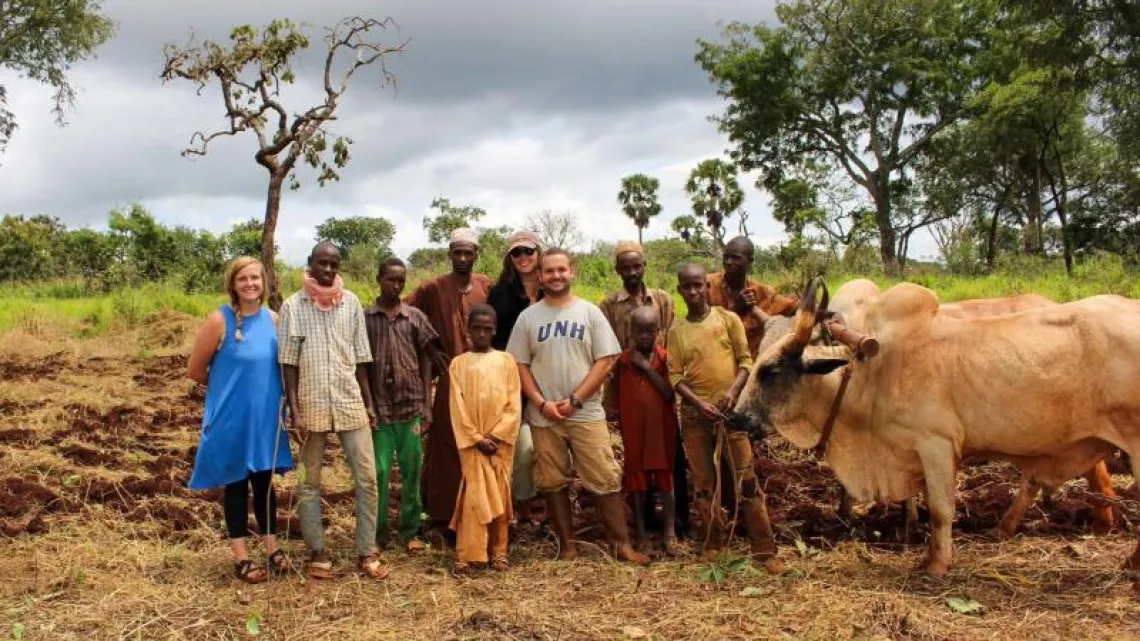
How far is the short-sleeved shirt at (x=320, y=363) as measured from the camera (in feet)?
15.3

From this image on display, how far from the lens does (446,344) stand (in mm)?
5398

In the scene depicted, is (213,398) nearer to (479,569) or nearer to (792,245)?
(479,569)

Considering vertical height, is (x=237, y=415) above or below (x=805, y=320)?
below

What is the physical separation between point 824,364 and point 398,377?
7.36 ft

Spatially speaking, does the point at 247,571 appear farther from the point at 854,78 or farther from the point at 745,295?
the point at 854,78

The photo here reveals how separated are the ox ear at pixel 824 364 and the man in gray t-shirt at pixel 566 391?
1.00 metres

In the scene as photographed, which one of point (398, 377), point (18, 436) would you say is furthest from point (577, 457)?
point (18, 436)

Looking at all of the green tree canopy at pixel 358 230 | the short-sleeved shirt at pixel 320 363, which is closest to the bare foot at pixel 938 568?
the short-sleeved shirt at pixel 320 363

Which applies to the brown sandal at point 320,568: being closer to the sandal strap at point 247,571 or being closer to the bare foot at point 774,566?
the sandal strap at point 247,571

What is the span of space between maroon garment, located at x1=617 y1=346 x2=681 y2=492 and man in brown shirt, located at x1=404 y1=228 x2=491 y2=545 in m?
0.98

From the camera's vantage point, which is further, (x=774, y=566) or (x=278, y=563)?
(x=278, y=563)

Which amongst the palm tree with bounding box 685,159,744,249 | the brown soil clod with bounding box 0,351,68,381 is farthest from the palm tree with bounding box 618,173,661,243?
the brown soil clod with bounding box 0,351,68,381

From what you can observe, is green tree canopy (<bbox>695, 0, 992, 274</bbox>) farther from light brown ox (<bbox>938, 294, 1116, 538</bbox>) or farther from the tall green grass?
light brown ox (<bbox>938, 294, 1116, 538</bbox>)

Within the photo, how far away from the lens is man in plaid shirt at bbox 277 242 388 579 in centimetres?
466
